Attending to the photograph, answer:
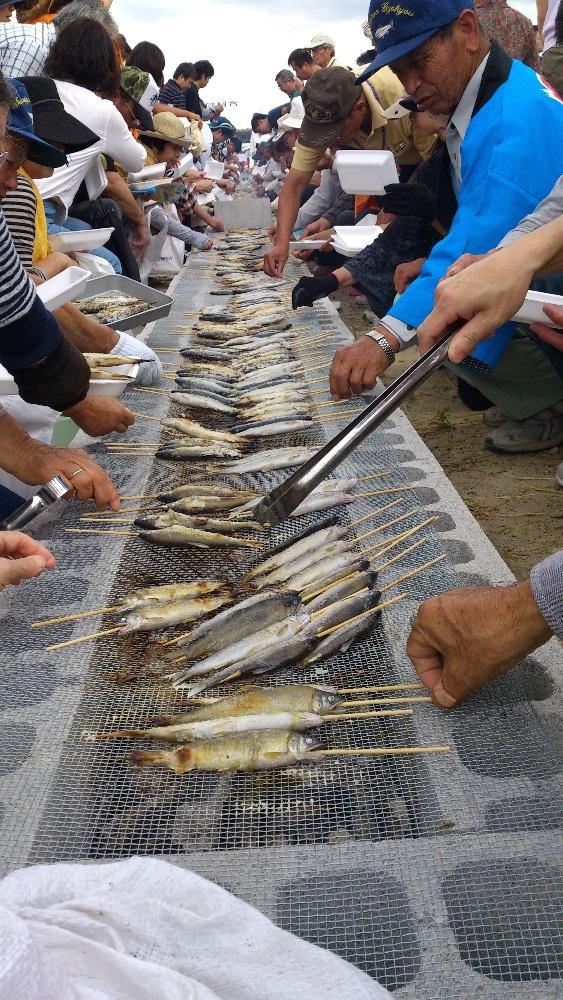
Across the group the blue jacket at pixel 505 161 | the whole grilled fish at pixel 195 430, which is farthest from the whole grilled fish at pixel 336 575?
the blue jacket at pixel 505 161

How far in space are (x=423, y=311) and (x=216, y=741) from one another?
3296 mm

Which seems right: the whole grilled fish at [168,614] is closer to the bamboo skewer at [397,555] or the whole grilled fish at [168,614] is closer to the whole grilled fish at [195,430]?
the bamboo skewer at [397,555]

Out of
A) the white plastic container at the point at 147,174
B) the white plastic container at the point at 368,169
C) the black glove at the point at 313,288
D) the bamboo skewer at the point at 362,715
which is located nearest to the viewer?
the bamboo skewer at the point at 362,715

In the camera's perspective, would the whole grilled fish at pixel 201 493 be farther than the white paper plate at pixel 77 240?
No

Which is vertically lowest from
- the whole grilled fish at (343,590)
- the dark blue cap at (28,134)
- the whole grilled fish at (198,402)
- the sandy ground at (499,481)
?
the sandy ground at (499,481)

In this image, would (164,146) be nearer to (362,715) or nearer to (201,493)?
(201,493)

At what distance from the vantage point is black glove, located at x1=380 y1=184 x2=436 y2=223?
569 cm

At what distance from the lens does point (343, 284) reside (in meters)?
7.12

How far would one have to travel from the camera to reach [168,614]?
2918mm

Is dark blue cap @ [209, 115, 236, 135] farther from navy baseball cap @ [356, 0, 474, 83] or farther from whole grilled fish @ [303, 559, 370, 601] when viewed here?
whole grilled fish @ [303, 559, 370, 601]

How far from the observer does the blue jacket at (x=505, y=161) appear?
426cm

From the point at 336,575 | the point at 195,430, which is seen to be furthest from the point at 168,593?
the point at 195,430

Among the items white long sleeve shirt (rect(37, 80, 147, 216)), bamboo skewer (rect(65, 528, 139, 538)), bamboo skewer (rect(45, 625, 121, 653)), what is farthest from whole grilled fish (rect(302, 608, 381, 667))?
white long sleeve shirt (rect(37, 80, 147, 216))

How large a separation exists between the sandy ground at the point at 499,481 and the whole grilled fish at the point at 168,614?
7.33 ft
